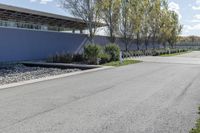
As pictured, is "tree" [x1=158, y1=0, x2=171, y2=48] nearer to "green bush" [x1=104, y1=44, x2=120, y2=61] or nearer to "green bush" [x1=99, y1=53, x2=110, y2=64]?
"green bush" [x1=104, y1=44, x2=120, y2=61]

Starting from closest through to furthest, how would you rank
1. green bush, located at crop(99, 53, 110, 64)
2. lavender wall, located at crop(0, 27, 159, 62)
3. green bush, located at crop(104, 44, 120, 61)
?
lavender wall, located at crop(0, 27, 159, 62) < green bush, located at crop(99, 53, 110, 64) < green bush, located at crop(104, 44, 120, 61)

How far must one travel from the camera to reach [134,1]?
44.5 metres

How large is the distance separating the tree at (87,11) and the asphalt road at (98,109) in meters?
21.8

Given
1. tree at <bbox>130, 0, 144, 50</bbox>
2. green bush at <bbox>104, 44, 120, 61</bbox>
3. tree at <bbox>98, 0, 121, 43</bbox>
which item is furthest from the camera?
tree at <bbox>130, 0, 144, 50</bbox>

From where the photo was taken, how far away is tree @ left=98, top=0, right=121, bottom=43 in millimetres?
37219

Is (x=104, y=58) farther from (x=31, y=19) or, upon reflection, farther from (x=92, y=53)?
(x=31, y=19)

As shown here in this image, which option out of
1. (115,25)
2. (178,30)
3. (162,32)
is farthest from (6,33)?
(178,30)

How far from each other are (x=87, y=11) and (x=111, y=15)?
19.1 ft

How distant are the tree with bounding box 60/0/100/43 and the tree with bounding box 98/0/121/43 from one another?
4.73 feet

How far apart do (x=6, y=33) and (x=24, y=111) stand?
52.2 feet

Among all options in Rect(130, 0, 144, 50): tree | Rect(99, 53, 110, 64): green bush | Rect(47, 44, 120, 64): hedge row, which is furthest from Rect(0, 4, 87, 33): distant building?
Rect(130, 0, 144, 50): tree

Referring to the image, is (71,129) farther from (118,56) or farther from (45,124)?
(118,56)

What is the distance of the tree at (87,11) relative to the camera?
3419 cm

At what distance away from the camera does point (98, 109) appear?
8812 millimetres
